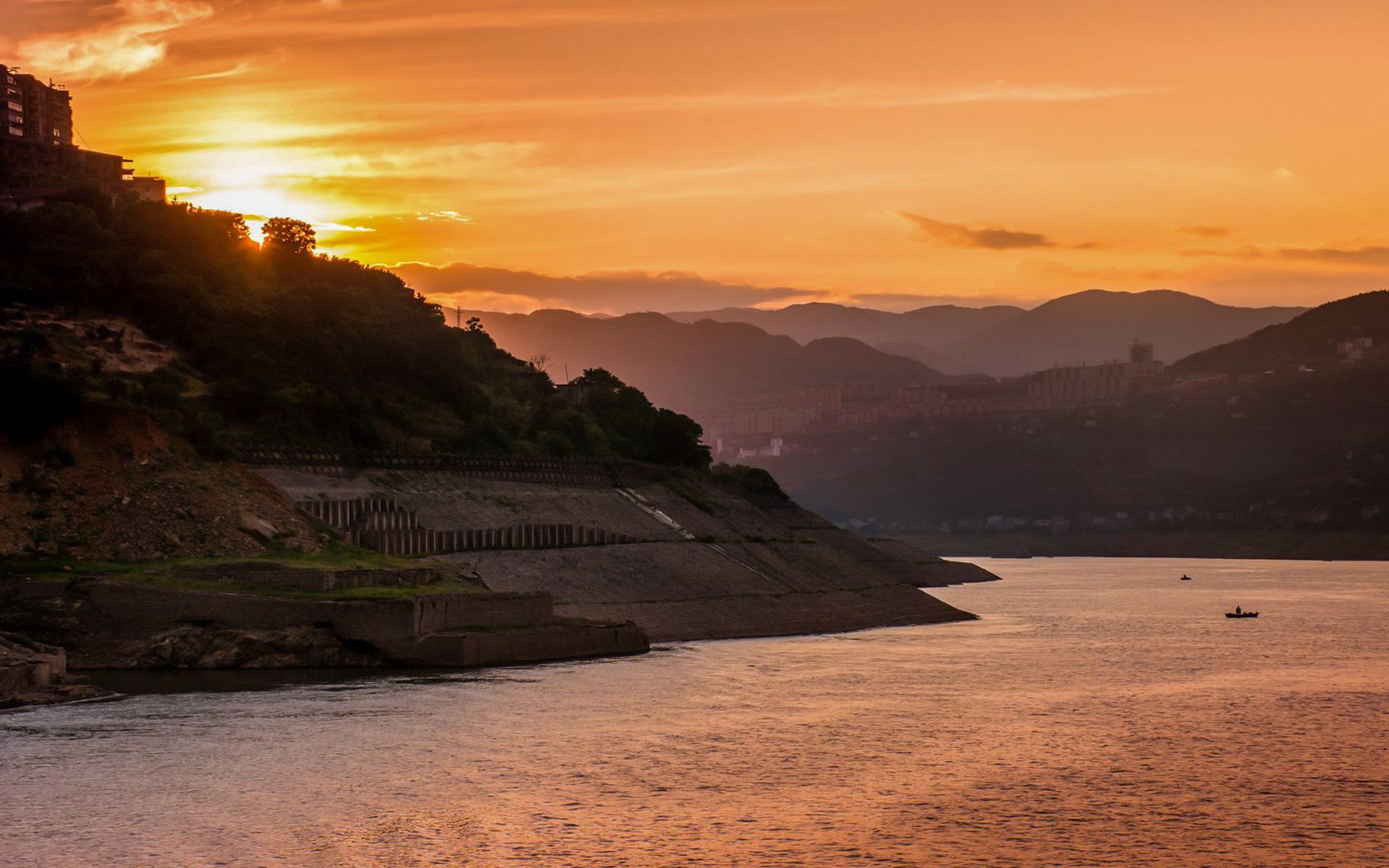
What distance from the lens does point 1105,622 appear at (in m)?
134

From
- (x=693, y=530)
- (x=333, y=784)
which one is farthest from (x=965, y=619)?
(x=333, y=784)

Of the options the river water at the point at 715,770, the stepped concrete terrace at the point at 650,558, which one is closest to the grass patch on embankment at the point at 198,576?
the river water at the point at 715,770

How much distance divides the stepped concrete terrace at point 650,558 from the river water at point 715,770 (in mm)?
19133

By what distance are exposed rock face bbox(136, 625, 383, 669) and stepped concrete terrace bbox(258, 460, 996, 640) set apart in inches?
667

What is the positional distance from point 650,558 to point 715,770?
65670 mm

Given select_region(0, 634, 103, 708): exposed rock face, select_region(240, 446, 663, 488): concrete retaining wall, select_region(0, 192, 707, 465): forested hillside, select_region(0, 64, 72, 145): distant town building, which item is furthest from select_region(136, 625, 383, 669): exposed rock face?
select_region(0, 64, 72, 145): distant town building

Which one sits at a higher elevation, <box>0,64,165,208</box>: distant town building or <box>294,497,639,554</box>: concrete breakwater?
<box>0,64,165,208</box>: distant town building

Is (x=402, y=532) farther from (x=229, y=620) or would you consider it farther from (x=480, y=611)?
(x=229, y=620)

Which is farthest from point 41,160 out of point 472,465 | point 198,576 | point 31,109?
point 198,576

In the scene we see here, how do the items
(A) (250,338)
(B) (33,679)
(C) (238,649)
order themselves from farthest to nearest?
(A) (250,338)
(C) (238,649)
(B) (33,679)

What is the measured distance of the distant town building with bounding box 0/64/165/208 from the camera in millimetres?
160125

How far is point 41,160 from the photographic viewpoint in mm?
174625

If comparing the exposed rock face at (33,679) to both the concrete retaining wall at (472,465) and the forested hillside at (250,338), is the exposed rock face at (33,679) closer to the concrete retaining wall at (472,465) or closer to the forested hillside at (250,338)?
the forested hillside at (250,338)

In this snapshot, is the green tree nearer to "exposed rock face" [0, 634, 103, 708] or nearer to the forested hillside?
the forested hillside
